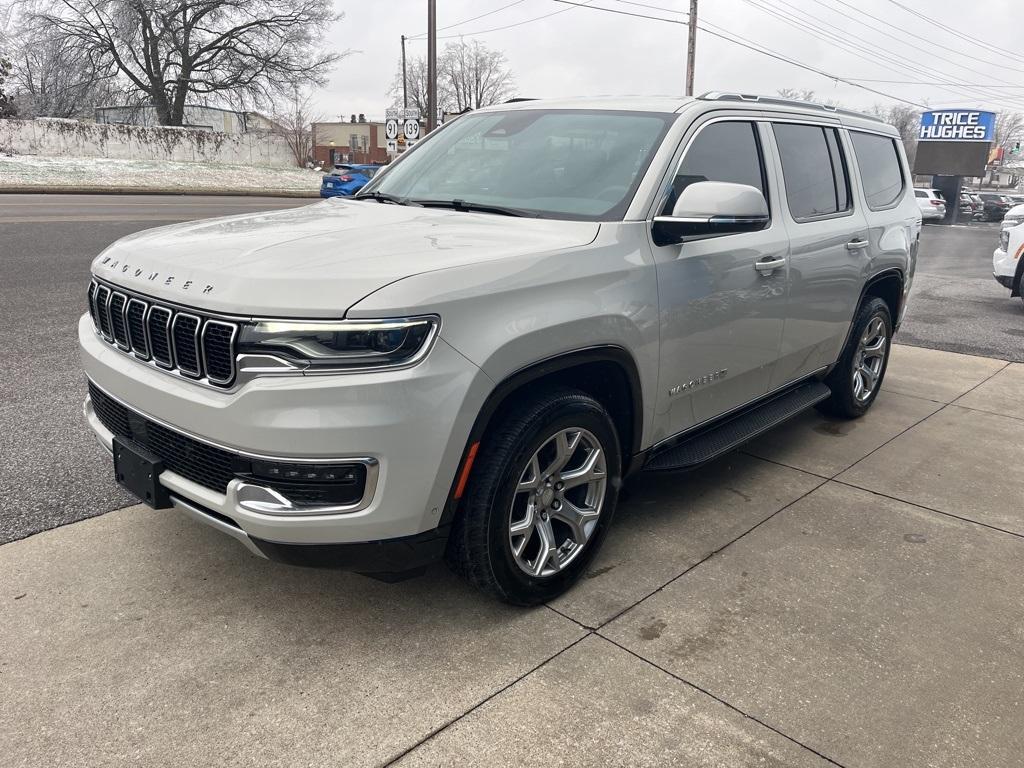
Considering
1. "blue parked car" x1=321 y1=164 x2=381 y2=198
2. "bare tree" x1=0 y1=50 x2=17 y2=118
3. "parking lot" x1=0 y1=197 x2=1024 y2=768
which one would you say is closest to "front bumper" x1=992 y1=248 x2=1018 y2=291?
"parking lot" x1=0 y1=197 x2=1024 y2=768

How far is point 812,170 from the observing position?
15.2ft

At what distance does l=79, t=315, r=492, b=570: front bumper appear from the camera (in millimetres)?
2438

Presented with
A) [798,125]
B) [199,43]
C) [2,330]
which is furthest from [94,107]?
[798,125]

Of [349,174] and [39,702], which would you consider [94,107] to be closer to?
[349,174]

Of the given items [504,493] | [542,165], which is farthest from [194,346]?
[542,165]

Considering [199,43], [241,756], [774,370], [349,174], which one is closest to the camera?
[241,756]

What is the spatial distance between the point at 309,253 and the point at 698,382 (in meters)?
1.84

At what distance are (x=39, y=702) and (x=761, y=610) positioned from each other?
253 centimetres

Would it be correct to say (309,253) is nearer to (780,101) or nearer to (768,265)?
(768,265)

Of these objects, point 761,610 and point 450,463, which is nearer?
point 450,463

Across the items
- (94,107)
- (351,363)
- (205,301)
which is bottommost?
(351,363)

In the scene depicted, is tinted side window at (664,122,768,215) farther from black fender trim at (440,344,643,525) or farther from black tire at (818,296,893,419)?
black tire at (818,296,893,419)

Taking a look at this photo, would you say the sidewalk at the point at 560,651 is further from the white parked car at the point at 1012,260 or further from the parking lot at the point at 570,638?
the white parked car at the point at 1012,260

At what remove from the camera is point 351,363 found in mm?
2461
